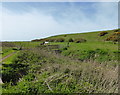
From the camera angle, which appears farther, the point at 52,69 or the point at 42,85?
the point at 52,69

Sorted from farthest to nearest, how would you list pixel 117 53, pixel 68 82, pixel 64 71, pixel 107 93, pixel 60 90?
pixel 117 53
pixel 64 71
pixel 68 82
pixel 60 90
pixel 107 93

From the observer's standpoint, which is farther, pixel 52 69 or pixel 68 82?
pixel 52 69

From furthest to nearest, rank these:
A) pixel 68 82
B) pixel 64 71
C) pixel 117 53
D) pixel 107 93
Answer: pixel 117 53 < pixel 64 71 < pixel 68 82 < pixel 107 93

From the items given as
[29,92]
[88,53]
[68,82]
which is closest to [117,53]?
[88,53]

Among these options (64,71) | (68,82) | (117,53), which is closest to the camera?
(68,82)

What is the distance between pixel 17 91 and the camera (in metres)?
4.76

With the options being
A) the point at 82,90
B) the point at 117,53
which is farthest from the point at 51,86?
the point at 117,53

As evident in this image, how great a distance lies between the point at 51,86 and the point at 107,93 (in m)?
1.97

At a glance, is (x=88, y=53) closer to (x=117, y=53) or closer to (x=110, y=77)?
(x=117, y=53)

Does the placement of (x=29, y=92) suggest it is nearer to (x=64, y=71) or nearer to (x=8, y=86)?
(x=8, y=86)

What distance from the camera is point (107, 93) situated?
459 centimetres

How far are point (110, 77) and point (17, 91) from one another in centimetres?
361

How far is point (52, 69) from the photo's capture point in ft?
23.1

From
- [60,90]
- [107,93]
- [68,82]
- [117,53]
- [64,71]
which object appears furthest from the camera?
[117,53]
